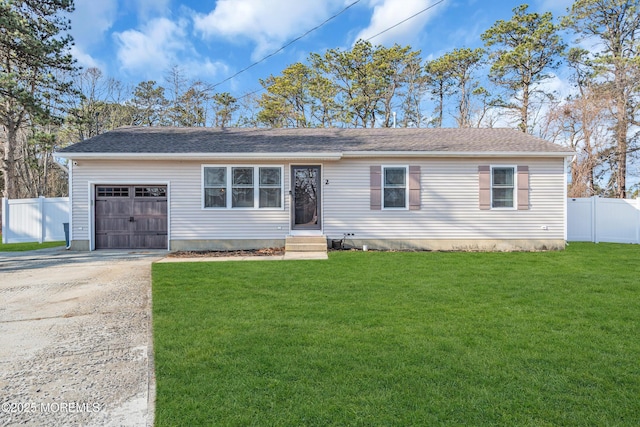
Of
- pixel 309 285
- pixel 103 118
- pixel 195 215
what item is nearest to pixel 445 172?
pixel 309 285

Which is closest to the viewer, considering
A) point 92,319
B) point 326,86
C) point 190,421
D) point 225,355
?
point 190,421

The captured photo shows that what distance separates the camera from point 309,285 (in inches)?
220

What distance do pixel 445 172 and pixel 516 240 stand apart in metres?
2.83

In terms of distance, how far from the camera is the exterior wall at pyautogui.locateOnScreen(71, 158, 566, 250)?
10062 millimetres

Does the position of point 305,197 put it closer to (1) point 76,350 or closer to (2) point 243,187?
(2) point 243,187

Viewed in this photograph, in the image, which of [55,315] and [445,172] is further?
[445,172]

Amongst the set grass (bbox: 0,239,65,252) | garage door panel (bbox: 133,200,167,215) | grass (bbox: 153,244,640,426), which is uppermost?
garage door panel (bbox: 133,200,167,215)

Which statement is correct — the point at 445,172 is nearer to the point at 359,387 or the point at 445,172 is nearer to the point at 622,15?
the point at 359,387

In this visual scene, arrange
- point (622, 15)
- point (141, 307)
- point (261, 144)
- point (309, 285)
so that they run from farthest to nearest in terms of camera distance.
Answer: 1. point (622, 15)
2. point (261, 144)
3. point (309, 285)
4. point (141, 307)

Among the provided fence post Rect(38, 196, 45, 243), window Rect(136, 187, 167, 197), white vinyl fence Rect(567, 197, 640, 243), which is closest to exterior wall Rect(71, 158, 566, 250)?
window Rect(136, 187, 167, 197)

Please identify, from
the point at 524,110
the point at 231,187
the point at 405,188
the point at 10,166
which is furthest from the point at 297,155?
the point at 524,110

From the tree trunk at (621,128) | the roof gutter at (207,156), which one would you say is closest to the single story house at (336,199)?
the roof gutter at (207,156)

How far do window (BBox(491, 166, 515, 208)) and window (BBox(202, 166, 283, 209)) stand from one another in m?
6.12

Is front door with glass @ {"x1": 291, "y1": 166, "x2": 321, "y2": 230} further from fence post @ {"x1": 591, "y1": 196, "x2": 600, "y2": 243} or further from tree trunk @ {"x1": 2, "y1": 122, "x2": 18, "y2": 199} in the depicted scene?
tree trunk @ {"x1": 2, "y1": 122, "x2": 18, "y2": 199}
